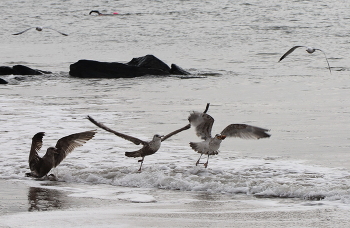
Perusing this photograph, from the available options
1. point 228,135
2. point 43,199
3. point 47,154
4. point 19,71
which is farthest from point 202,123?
point 19,71

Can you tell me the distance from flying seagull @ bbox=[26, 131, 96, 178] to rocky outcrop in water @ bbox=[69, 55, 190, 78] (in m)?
11.3

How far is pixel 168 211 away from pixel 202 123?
2863 mm

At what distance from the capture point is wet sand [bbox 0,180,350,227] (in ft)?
21.1

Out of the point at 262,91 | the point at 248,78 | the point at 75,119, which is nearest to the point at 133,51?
the point at 248,78

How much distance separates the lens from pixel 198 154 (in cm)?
1019

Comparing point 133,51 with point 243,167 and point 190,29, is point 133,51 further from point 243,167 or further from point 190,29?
point 243,167

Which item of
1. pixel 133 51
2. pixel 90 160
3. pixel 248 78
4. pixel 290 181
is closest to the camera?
pixel 290 181

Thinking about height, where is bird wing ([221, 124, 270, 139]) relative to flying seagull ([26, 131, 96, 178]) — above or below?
above

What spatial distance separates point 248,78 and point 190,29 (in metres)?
15.0

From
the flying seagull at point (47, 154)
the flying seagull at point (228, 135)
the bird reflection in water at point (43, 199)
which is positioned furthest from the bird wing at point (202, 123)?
the bird reflection in water at point (43, 199)

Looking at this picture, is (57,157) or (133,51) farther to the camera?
(133,51)

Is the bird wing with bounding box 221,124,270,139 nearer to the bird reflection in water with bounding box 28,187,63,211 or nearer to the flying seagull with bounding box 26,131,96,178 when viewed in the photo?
the flying seagull with bounding box 26,131,96,178

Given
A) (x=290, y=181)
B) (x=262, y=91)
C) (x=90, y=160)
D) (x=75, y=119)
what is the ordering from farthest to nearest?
(x=262, y=91), (x=75, y=119), (x=90, y=160), (x=290, y=181)

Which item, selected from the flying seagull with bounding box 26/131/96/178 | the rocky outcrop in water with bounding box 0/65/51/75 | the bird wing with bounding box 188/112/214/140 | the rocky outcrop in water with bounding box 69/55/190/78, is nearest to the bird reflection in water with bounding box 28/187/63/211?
the flying seagull with bounding box 26/131/96/178
